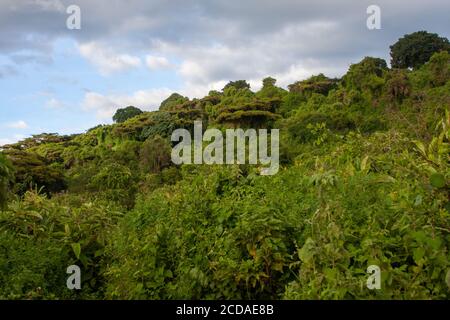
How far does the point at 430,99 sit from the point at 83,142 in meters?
19.7

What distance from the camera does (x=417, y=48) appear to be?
28406 millimetres

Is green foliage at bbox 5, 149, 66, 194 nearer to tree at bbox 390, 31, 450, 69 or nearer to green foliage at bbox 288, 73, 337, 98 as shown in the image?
green foliage at bbox 288, 73, 337, 98

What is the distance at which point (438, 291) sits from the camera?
98.0 inches

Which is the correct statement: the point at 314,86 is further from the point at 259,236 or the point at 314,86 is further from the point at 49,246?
the point at 259,236

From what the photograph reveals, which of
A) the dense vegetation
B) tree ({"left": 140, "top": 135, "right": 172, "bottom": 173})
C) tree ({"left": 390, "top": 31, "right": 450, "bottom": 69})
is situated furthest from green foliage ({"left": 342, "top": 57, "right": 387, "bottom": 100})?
the dense vegetation

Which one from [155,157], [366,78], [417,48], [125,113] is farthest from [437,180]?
[125,113]

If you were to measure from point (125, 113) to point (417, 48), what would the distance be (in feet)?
65.7

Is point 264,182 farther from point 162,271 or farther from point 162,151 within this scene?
point 162,151

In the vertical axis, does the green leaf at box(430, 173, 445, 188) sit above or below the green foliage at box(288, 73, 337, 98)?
below

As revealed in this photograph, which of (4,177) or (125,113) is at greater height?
(125,113)

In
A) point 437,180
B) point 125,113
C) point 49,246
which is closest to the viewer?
point 437,180

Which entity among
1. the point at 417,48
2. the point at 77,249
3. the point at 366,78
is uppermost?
the point at 417,48

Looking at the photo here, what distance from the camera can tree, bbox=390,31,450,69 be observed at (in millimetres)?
27969

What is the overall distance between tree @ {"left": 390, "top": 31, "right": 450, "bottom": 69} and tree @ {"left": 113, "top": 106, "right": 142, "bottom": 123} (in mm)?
18131
